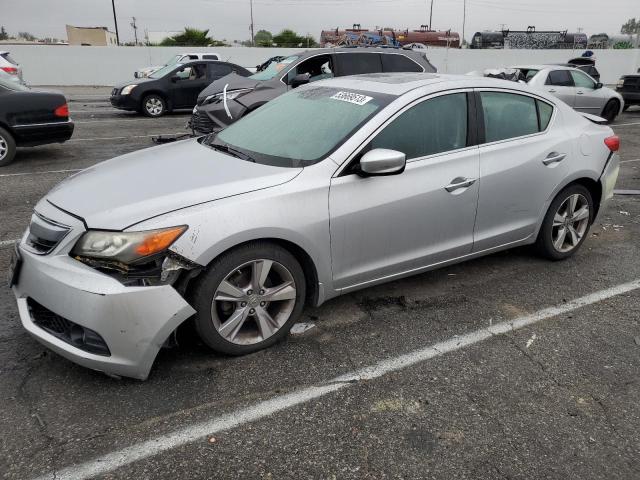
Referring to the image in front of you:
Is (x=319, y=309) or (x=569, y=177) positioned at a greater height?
(x=569, y=177)

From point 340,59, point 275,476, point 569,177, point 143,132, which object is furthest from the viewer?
point 143,132

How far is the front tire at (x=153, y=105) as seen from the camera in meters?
14.5

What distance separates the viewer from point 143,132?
11898 mm

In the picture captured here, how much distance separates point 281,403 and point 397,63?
852cm

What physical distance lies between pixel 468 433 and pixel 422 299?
1476mm

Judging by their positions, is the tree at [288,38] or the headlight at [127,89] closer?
the headlight at [127,89]

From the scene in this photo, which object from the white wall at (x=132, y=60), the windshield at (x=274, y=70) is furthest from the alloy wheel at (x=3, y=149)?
the white wall at (x=132, y=60)

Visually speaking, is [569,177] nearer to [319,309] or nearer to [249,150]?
[319,309]

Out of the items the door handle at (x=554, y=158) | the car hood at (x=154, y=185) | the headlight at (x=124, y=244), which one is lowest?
the headlight at (x=124, y=244)

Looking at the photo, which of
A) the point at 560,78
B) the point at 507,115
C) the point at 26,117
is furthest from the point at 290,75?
the point at 560,78

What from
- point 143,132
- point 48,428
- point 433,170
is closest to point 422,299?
point 433,170

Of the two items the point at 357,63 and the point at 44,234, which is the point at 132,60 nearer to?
the point at 357,63

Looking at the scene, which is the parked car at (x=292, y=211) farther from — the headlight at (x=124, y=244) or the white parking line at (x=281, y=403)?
the white parking line at (x=281, y=403)

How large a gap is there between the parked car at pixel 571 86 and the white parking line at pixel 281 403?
10.2 m
